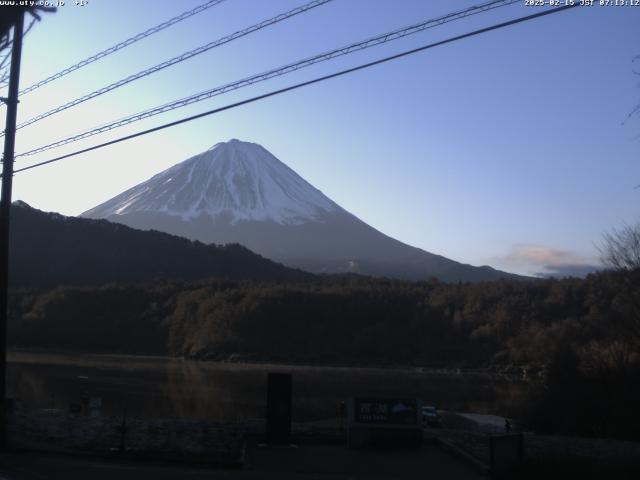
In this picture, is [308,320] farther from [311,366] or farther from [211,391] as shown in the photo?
[211,391]

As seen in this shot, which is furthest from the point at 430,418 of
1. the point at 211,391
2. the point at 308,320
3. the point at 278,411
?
the point at 308,320

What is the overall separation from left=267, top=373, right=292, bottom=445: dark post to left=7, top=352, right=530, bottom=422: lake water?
10809 mm

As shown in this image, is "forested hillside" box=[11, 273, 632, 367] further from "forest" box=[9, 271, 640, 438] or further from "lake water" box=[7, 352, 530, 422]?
"lake water" box=[7, 352, 530, 422]

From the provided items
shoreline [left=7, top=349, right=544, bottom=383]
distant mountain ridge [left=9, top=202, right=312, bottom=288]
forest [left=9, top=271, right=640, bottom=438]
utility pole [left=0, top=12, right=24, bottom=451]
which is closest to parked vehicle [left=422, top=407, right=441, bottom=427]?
utility pole [left=0, top=12, right=24, bottom=451]

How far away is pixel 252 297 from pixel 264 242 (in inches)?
3352

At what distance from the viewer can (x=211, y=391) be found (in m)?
43.6

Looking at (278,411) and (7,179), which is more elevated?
(7,179)

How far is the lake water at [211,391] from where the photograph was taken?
1351 inches

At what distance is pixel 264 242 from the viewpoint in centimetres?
18738

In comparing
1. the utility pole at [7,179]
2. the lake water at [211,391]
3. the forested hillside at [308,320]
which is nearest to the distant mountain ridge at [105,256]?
the forested hillside at [308,320]

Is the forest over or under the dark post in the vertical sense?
over

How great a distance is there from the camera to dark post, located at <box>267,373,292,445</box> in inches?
709

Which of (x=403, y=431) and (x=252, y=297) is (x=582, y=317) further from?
(x=403, y=431)

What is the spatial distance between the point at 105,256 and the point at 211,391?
300 ft
